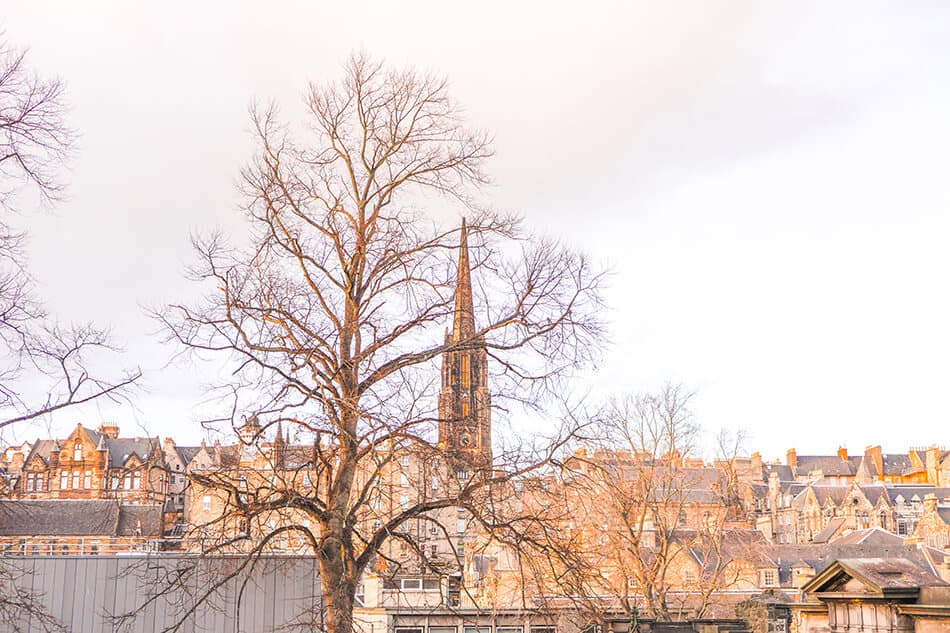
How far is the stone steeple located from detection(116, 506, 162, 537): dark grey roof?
211 feet

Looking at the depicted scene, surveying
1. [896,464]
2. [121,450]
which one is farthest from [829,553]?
[121,450]

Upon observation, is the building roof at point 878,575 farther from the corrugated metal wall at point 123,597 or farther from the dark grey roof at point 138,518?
the dark grey roof at point 138,518

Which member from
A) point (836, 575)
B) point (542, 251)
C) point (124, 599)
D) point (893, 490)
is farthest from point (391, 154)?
point (893, 490)

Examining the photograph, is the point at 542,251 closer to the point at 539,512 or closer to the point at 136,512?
the point at 539,512

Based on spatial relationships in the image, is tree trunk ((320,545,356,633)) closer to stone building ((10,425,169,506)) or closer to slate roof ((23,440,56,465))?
stone building ((10,425,169,506))

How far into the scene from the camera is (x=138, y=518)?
252 ft

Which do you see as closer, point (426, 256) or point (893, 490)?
point (426, 256)

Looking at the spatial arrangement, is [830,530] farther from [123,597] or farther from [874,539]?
[123,597]

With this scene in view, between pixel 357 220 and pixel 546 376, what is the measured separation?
4.05 meters

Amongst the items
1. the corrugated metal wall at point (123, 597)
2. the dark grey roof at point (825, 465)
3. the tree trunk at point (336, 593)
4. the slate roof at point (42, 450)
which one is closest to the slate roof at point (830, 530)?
the dark grey roof at point (825, 465)

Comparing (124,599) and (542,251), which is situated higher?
(542,251)

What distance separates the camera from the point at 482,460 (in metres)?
14.2

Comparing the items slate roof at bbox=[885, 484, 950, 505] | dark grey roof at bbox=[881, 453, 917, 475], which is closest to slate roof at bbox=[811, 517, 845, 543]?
slate roof at bbox=[885, 484, 950, 505]

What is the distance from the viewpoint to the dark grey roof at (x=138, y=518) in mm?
75062
